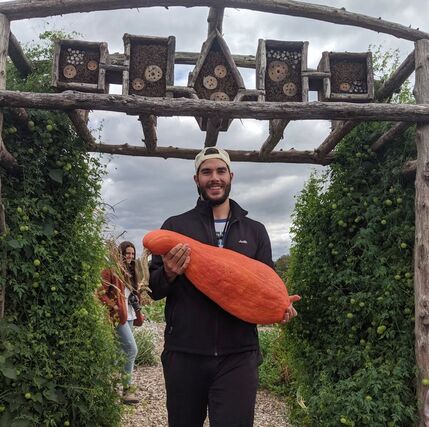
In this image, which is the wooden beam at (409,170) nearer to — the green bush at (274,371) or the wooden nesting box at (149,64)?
the wooden nesting box at (149,64)

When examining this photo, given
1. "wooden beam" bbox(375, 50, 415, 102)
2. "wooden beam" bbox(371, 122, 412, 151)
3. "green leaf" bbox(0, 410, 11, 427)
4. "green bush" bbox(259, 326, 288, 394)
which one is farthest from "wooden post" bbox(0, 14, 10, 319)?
"green bush" bbox(259, 326, 288, 394)

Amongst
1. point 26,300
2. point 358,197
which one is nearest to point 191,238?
point 26,300

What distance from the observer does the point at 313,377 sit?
473 centimetres

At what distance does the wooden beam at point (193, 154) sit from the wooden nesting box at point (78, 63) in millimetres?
1104

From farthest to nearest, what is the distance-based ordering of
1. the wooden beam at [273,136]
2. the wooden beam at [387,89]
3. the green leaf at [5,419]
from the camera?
the wooden beam at [273,136] → the wooden beam at [387,89] → the green leaf at [5,419]

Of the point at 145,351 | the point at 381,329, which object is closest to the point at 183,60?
the point at 381,329

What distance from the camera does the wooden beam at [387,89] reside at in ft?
14.1

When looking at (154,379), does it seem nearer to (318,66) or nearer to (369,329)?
(369,329)

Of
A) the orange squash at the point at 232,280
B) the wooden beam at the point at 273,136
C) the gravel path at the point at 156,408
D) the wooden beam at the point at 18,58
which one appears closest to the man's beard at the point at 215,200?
the orange squash at the point at 232,280

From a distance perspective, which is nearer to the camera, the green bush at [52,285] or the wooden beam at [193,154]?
the green bush at [52,285]

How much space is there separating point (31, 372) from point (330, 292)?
267 cm

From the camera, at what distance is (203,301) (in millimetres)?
2553

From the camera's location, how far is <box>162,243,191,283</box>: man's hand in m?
2.42

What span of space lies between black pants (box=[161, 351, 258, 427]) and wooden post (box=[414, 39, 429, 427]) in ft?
6.16
